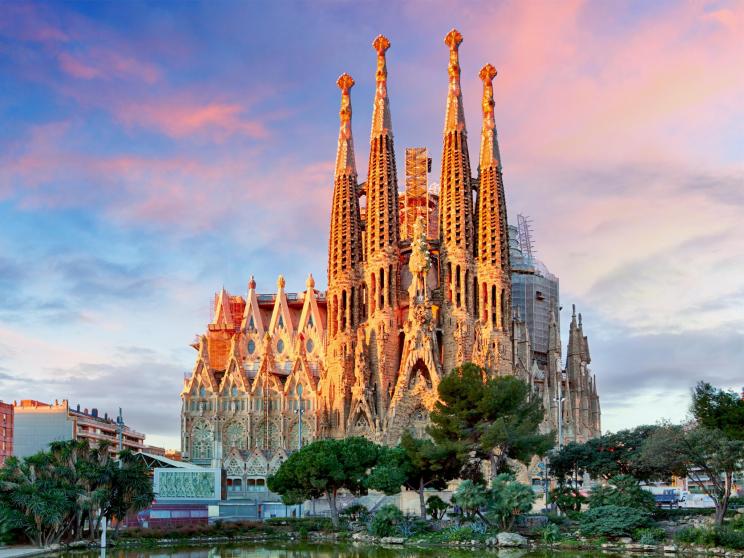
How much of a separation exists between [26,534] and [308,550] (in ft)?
38.4

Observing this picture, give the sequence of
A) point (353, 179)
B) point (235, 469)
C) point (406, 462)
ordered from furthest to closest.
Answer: point (353, 179) → point (235, 469) → point (406, 462)

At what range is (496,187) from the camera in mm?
78688

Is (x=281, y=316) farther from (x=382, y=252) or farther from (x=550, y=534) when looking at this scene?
(x=550, y=534)

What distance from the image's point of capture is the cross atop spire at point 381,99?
3189 inches

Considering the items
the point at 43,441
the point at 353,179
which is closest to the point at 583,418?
the point at 353,179

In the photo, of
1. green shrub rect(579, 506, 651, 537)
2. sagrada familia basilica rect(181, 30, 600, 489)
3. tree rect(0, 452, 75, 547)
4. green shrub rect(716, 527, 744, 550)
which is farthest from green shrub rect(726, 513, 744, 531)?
sagrada familia basilica rect(181, 30, 600, 489)

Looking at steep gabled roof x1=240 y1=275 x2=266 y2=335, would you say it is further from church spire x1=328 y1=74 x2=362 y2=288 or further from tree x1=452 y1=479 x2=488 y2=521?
tree x1=452 y1=479 x2=488 y2=521

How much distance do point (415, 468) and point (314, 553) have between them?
12.2 meters

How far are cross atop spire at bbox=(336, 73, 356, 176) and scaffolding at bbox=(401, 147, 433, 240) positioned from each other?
23.4 ft

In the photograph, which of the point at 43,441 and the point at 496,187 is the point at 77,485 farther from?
the point at 43,441

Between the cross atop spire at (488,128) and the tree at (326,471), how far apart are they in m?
33.8

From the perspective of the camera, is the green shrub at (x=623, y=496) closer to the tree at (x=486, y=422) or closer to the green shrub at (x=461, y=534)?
the tree at (x=486, y=422)

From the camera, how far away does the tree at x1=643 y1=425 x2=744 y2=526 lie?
41.9m

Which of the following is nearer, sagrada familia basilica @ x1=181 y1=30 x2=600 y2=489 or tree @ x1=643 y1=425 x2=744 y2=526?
Answer: tree @ x1=643 y1=425 x2=744 y2=526
